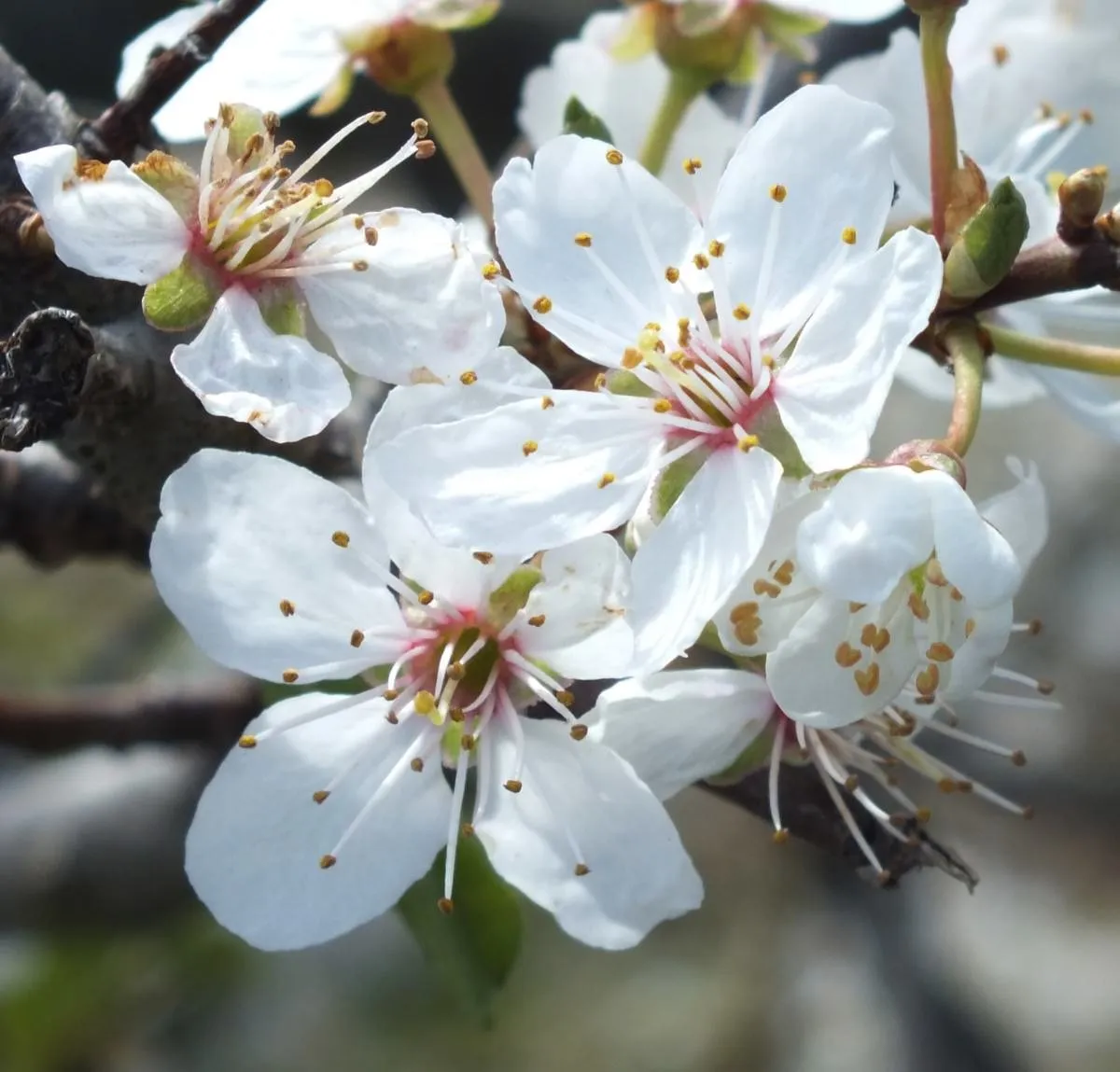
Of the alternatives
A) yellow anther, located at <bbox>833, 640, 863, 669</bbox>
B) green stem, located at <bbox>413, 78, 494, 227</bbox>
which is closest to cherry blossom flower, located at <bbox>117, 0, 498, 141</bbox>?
green stem, located at <bbox>413, 78, 494, 227</bbox>

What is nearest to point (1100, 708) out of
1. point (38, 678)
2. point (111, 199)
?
point (38, 678)

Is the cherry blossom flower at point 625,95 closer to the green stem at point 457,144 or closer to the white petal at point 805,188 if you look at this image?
the green stem at point 457,144

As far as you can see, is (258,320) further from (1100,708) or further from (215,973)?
(1100,708)

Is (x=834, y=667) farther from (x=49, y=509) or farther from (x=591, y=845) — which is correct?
(x=49, y=509)

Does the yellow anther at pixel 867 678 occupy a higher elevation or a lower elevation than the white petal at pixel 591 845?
higher

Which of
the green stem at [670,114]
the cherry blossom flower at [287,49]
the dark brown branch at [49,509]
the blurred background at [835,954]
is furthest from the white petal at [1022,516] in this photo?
the blurred background at [835,954]

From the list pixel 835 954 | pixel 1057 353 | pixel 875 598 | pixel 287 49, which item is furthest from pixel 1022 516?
pixel 835 954

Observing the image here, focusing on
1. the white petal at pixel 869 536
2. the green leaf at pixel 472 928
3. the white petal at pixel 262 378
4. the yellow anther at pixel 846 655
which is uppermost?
the white petal at pixel 262 378
